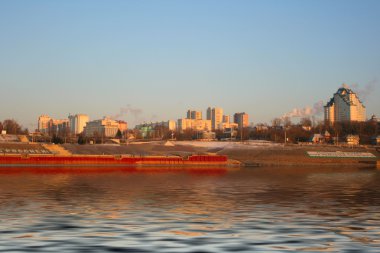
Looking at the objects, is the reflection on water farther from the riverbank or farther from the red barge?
the riverbank

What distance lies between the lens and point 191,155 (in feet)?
393

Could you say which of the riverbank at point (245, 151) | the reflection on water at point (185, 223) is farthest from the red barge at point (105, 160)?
the reflection on water at point (185, 223)

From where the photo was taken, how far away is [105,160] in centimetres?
Answer: 10744

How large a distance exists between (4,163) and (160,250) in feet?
283

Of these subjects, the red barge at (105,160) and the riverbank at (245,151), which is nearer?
the red barge at (105,160)

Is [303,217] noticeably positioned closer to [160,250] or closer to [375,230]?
[375,230]

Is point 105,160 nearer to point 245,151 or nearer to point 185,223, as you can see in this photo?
point 245,151

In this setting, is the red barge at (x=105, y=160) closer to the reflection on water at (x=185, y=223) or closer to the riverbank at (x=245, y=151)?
the riverbank at (x=245, y=151)

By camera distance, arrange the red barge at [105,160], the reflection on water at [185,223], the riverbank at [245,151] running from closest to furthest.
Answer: the reflection on water at [185,223], the red barge at [105,160], the riverbank at [245,151]

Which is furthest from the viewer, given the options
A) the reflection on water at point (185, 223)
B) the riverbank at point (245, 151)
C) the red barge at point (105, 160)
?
the riverbank at point (245, 151)

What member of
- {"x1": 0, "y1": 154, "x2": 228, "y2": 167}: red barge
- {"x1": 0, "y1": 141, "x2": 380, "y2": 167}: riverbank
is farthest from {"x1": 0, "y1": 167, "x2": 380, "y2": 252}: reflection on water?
{"x1": 0, "y1": 141, "x2": 380, "y2": 167}: riverbank

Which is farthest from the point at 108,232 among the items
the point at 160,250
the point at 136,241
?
the point at 160,250

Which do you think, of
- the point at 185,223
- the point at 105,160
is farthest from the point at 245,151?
the point at 185,223

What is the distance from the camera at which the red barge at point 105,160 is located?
98.8 meters
